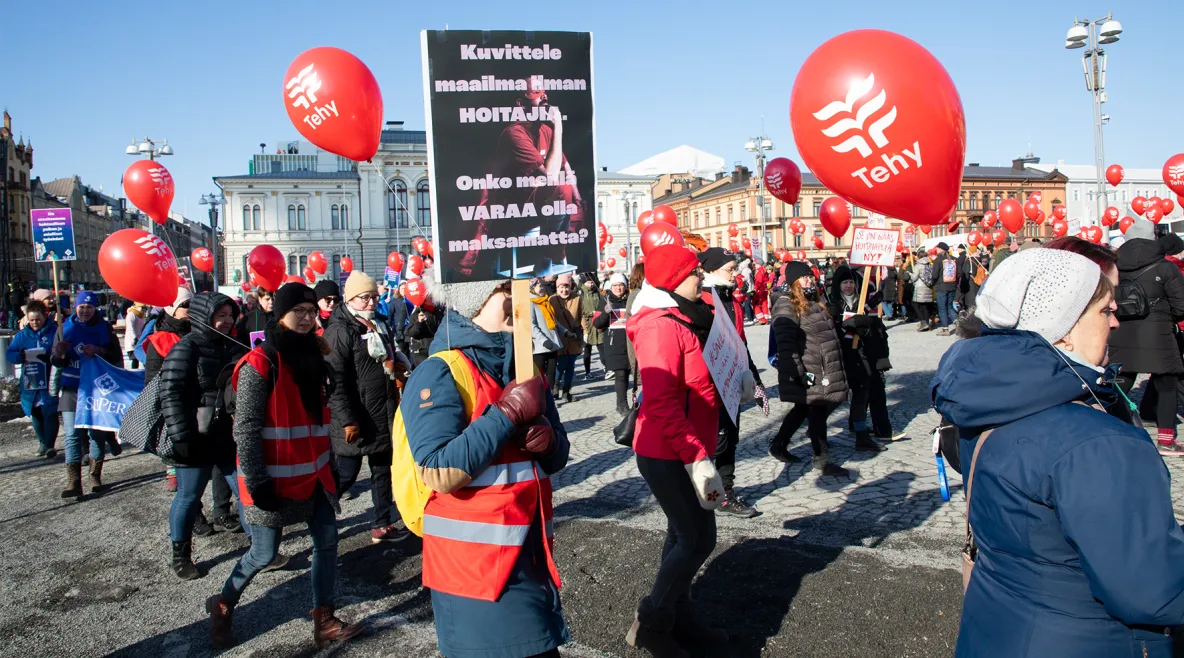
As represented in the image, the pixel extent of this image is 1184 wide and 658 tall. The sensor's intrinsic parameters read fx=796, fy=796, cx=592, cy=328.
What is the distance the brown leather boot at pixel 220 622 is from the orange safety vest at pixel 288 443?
0.50 m

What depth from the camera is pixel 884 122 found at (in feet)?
11.7

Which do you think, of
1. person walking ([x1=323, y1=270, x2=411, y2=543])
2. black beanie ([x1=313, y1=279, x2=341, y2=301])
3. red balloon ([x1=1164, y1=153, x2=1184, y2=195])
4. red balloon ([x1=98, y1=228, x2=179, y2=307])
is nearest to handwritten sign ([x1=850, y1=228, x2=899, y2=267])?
person walking ([x1=323, y1=270, x2=411, y2=543])

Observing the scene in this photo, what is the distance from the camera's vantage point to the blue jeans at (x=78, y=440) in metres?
6.95

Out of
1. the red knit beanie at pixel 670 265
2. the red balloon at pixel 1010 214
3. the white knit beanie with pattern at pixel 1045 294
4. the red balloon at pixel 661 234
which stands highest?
the red balloon at pixel 1010 214

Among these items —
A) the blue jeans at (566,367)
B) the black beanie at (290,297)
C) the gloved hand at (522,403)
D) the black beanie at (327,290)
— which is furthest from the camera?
the blue jeans at (566,367)

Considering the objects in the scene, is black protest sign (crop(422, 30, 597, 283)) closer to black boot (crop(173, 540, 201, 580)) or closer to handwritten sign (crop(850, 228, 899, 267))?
black boot (crop(173, 540, 201, 580))

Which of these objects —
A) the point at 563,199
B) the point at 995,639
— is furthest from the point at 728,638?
the point at 563,199

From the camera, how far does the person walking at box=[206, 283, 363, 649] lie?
3811 mm

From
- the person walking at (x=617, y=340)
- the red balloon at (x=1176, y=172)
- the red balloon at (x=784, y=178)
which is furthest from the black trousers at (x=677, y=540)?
the red balloon at (x=1176, y=172)

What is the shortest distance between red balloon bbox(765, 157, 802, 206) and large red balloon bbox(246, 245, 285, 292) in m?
5.56

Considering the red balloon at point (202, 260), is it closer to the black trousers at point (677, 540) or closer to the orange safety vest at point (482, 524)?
the black trousers at point (677, 540)

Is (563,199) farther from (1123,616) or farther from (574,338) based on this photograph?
(574,338)

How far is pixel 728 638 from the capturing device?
3568 mm

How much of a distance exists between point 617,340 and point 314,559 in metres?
5.60
